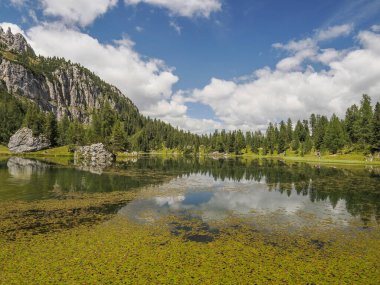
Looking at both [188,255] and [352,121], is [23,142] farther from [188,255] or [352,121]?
[352,121]

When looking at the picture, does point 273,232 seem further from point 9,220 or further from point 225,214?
point 9,220

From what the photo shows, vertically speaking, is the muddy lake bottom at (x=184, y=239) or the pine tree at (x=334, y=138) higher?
the pine tree at (x=334, y=138)

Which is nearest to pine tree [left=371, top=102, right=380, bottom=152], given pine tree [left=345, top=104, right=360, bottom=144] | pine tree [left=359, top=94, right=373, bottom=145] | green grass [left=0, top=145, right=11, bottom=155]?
pine tree [left=359, top=94, right=373, bottom=145]

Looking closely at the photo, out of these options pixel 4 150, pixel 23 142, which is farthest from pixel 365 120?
pixel 4 150

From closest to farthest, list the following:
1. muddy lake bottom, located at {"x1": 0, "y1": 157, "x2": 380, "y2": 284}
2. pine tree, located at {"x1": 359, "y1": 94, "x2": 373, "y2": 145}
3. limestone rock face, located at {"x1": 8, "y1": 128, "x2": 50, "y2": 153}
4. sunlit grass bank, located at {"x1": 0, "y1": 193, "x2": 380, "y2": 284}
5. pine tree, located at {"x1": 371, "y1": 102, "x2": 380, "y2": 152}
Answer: sunlit grass bank, located at {"x1": 0, "y1": 193, "x2": 380, "y2": 284} < muddy lake bottom, located at {"x1": 0, "y1": 157, "x2": 380, "y2": 284} < pine tree, located at {"x1": 371, "y1": 102, "x2": 380, "y2": 152} < pine tree, located at {"x1": 359, "y1": 94, "x2": 373, "y2": 145} < limestone rock face, located at {"x1": 8, "y1": 128, "x2": 50, "y2": 153}

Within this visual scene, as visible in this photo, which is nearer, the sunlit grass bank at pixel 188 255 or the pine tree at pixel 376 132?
the sunlit grass bank at pixel 188 255

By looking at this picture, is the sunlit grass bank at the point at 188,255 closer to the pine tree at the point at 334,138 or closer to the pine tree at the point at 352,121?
the pine tree at the point at 334,138

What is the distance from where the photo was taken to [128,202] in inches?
1490

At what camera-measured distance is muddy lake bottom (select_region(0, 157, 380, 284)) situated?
658 inches

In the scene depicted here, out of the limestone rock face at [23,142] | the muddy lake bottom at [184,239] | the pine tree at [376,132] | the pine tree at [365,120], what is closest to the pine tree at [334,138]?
the pine tree at [365,120]

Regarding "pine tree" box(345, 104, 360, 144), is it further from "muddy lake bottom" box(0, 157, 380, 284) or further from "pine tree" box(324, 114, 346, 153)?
"muddy lake bottom" box(0, 157, 380, 284)

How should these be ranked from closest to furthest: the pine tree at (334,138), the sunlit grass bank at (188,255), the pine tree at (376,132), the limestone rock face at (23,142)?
the sunlit grass bank at (188,255) → the pine tree at (376,132) → the pine tree at (334,138) → the limestone rock face at (23,142)

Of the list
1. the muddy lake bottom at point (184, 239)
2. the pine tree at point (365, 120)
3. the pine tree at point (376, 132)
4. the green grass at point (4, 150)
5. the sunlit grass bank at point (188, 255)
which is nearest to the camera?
the sunlit grass bank at point (188, 255)

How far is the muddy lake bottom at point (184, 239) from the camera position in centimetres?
1672
